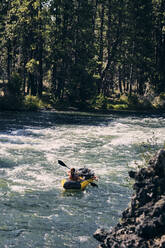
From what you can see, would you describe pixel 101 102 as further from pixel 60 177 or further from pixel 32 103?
pixel 60 177

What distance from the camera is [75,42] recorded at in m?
49.3

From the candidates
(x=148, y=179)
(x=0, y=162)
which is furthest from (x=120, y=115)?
(x=148, y=179)

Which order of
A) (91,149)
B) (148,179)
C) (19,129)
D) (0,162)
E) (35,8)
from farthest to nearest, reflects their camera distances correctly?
(35,8) < (19,129) < (91,149) < (0,162) < (148,179)

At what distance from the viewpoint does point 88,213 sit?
12.6 metres

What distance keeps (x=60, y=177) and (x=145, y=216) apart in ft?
29.0

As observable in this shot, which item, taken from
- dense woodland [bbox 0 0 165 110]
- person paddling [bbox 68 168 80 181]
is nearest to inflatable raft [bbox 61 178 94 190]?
person paddling [bbox 68 168 80 181]

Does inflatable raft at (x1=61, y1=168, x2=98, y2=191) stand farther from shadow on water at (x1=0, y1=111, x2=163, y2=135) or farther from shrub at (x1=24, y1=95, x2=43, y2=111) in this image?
shrub at (x1=24, y1=95, x2=43, y2=111)

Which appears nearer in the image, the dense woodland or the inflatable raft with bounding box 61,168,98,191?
the inflatable raft with bounding box 61,168,98,191

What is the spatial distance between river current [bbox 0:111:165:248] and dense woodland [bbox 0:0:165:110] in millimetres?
14872

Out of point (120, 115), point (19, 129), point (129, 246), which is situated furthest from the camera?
point (120, 115)

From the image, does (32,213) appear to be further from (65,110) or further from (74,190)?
(65,110)

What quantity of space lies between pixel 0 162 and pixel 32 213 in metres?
6.64

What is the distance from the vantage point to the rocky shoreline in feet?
26.5

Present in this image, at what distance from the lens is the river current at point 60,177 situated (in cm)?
1120
